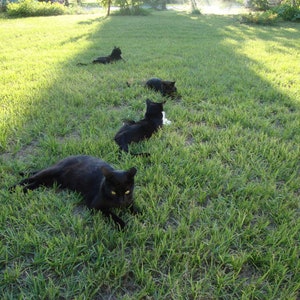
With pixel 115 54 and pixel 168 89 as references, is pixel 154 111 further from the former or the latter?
pixel 115 54

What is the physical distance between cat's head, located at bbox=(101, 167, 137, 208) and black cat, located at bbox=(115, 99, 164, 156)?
2.67 feet

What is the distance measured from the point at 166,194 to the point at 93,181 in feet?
2.01

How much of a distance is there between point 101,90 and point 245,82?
2.70m

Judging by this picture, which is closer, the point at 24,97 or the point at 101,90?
the point at 24,97

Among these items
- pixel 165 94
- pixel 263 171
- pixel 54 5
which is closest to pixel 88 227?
pixel 263 171

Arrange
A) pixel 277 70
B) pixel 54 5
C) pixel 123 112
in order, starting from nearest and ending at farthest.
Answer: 1. pixel 123 112
2. pixel 277 70
3. pixel 54 5

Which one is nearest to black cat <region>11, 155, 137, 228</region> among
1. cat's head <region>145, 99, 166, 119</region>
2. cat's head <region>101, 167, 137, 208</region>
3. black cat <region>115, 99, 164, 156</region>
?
cat's head <region>101, 167, 137, 208</region>

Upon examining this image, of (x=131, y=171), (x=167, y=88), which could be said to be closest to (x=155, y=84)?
(x=167, y=88)

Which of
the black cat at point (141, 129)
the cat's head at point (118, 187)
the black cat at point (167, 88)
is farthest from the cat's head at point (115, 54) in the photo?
the cat's head at point (118, 187)

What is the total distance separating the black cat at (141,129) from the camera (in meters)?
2.87

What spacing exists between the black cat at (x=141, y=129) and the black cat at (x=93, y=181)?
24.0 inches

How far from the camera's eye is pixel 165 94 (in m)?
4.36

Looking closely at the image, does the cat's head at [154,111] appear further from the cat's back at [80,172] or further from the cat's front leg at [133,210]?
the cat's front leg at [133,210]

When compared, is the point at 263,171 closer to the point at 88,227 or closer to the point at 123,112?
the point at 88,227
